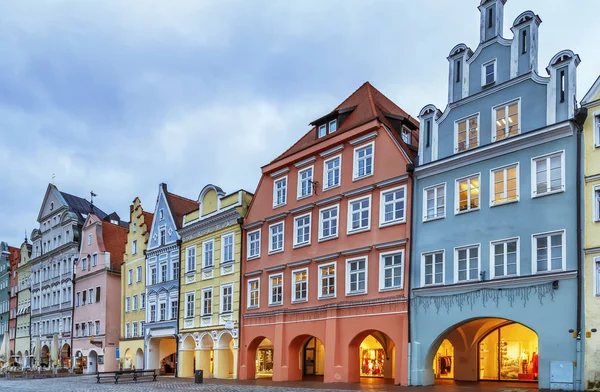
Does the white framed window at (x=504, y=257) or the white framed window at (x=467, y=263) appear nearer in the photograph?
the white framed window at (x=504, y=257)

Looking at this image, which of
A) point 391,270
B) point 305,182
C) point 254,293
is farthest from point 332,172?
point 254,293

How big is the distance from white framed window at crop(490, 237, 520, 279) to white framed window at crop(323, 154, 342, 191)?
10.4 m

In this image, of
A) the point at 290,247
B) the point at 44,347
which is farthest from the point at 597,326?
the point at 44,347

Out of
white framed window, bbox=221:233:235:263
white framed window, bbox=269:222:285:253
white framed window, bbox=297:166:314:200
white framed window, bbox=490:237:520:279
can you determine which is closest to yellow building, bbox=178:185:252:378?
white framed window, bbox=221:233:235:263

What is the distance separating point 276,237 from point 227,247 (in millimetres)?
4833

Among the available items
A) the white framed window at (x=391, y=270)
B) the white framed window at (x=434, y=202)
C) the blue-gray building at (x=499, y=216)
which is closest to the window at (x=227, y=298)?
the white framed window at (x=391, y=270)

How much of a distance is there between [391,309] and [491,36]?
1246 centimetres

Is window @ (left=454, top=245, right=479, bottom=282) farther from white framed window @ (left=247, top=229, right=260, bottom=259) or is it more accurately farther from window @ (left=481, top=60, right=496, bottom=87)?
white framed window @ (left=247, top=229, right=260, bottom=259)

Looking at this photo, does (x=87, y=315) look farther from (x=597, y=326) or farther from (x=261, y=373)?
(x=597, y=326)

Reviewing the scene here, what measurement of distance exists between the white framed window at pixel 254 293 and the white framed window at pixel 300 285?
11.2 feet

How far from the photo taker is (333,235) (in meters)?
36.1

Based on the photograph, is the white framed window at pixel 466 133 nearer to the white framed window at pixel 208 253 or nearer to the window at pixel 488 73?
the window at pixel 488 73

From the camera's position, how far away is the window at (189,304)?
152 ft

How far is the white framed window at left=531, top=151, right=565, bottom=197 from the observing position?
2645cm
